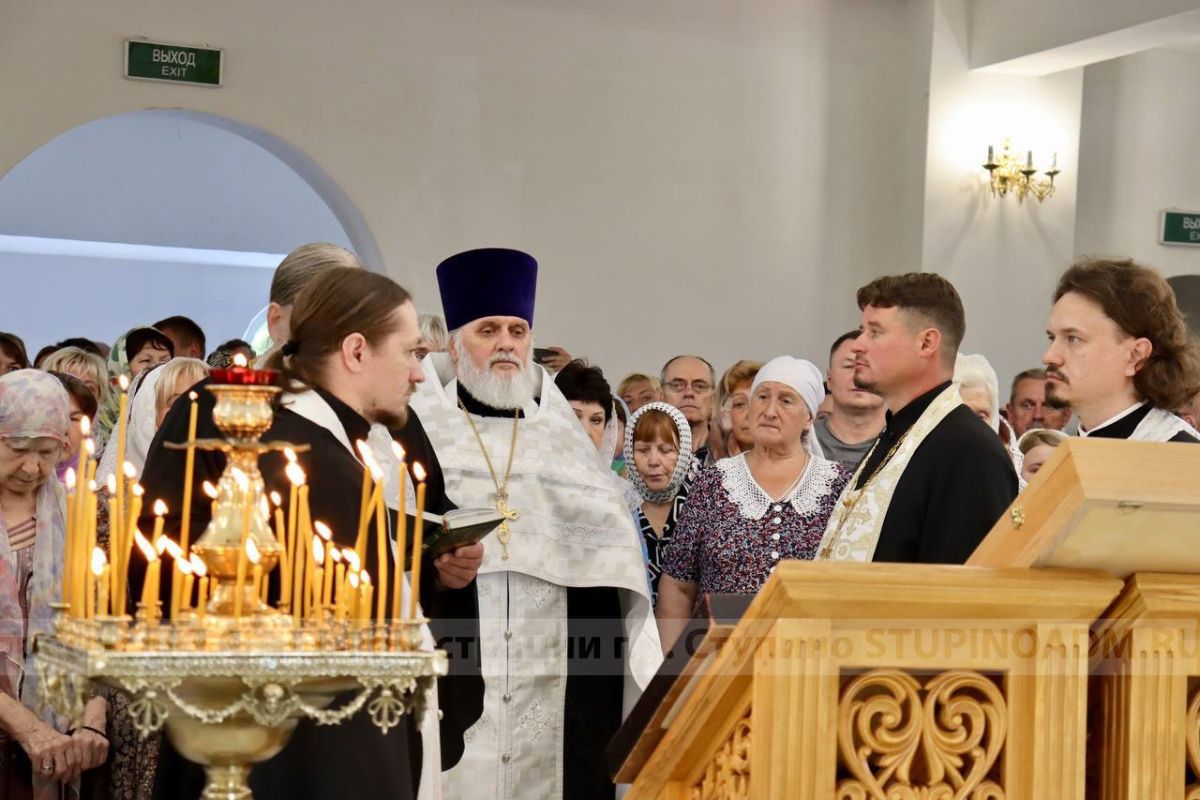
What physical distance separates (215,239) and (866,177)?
9055 millimetres

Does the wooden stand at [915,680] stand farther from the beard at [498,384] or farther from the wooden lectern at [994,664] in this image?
the beard at [498,384]

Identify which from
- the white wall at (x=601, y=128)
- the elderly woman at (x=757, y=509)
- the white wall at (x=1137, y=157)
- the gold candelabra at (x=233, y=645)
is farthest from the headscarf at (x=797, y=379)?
the white wall at (x=1137, y=157)

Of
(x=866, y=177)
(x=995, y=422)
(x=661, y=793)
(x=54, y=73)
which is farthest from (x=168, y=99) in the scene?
(x=661, y=793)

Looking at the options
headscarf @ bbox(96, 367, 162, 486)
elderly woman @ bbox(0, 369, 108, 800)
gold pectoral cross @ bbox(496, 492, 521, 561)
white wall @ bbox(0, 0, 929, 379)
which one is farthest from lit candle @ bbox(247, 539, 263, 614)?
white wall @ bbox(0, 0, 929, 379)

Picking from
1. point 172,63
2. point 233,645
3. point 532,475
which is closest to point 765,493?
point 532,475

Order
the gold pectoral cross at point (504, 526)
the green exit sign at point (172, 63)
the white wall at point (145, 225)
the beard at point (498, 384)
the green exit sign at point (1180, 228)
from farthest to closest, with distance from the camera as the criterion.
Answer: the white wall at point (145, 225) < the green exit sign at point (1180, 228) < the green exit sign at point (172, 63) < the beard at point (498, 384) < the gold pectoral cross at point (504, 526)

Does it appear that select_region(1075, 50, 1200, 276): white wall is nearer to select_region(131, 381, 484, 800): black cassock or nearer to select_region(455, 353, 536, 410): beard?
select_region(455, 353, 536, 410): beard

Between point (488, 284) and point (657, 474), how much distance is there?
1435 mm

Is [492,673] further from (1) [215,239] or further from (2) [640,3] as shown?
(1) [215,239]

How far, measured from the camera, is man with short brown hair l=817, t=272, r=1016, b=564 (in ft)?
10.7

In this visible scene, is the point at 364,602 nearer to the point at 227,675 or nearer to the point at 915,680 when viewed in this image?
the point at 227,675

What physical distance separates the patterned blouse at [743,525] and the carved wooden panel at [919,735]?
280cm

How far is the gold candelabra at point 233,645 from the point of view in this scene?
1635mm

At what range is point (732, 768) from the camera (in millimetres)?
1658
